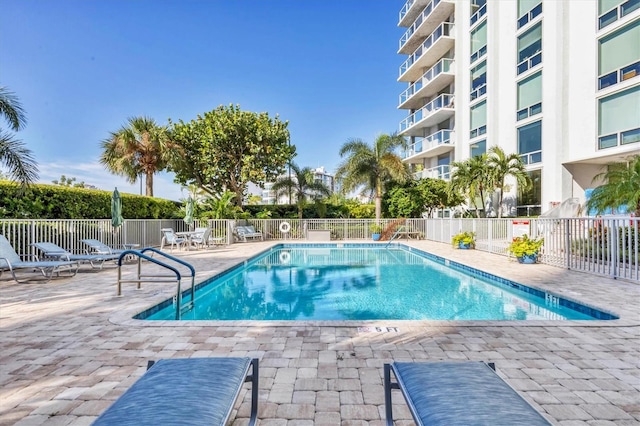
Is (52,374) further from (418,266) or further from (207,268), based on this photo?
(418,266)

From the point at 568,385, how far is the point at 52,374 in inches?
167

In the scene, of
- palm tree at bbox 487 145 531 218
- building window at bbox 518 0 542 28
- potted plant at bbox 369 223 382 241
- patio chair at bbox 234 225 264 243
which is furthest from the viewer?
potted plant at bbox 369 223 382 241

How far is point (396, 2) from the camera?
28062mm

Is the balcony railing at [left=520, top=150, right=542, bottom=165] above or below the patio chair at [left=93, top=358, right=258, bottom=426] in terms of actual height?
above

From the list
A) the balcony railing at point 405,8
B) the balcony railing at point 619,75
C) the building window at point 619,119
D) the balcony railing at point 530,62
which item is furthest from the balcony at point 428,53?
the building window at point 619,119

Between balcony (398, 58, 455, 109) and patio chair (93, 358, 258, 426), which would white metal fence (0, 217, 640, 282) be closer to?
patio chair (93, 358, 258, 426)

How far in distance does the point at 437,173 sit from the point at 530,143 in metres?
7.87

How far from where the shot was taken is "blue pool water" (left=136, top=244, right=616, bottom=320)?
5.83m

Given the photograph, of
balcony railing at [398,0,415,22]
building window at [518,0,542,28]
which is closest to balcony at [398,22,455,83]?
balcony railing at [398,0,415,22]

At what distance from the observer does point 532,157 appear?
17625 millimetres

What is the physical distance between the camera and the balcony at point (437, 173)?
79.1 feet

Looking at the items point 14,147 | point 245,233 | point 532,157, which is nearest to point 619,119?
point 532,157

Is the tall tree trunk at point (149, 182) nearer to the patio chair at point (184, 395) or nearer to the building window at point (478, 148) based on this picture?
the building window at point (478, 148)

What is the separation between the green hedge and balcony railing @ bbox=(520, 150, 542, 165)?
19664mm
